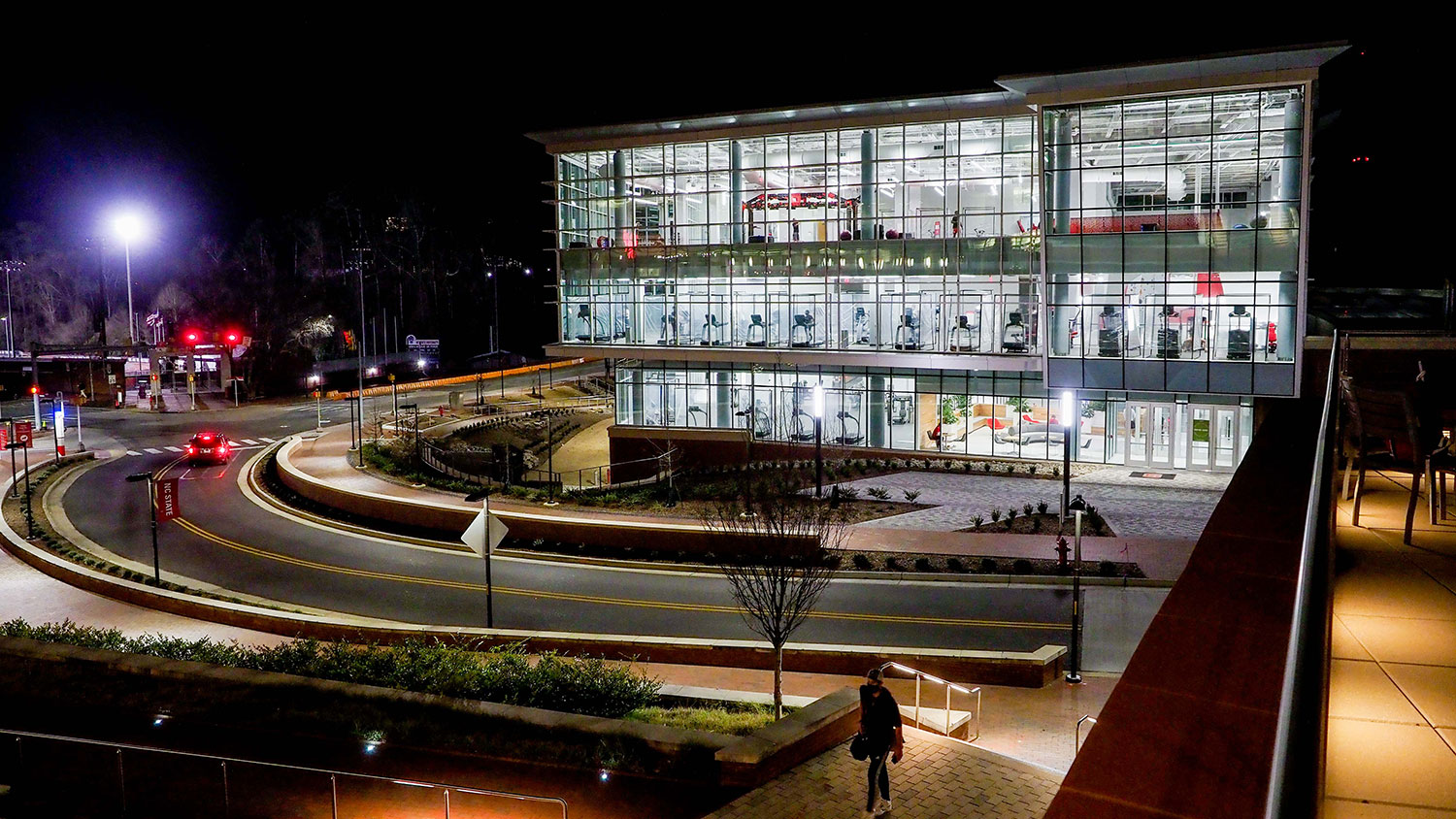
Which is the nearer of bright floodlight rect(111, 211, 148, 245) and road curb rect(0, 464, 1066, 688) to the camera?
road curb rect(0, 464, 1066, 688)

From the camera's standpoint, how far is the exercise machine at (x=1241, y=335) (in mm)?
34906

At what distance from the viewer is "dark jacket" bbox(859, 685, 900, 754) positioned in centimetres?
1073

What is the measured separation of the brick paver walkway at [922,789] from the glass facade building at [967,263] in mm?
21671

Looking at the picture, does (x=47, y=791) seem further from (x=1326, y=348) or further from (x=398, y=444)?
(x=398, y=444)

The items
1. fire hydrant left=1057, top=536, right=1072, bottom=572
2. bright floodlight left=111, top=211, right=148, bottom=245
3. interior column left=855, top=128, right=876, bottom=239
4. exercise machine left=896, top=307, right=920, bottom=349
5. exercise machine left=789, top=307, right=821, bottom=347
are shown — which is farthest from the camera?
bright floodlight left=111, top=211, right=148, bottom=245

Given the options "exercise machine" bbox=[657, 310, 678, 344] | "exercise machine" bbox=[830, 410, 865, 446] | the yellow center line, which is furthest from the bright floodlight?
the yellow center line

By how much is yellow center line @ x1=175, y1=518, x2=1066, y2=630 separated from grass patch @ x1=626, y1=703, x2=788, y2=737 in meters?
7.36

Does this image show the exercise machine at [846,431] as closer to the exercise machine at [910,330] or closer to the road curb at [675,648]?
the exercise machine at [910,330]

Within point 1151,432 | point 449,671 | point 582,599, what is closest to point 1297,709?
point 449,671

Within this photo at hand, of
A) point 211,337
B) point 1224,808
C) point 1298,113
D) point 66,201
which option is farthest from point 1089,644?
point 66,201

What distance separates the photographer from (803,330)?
44.6 m

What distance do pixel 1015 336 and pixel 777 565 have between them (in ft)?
83.1

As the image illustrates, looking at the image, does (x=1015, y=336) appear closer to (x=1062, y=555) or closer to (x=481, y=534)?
(x=1062, y=555)

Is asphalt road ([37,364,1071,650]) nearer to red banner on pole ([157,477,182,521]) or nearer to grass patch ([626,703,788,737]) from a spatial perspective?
red banner on pole ([157,477,182,521])
